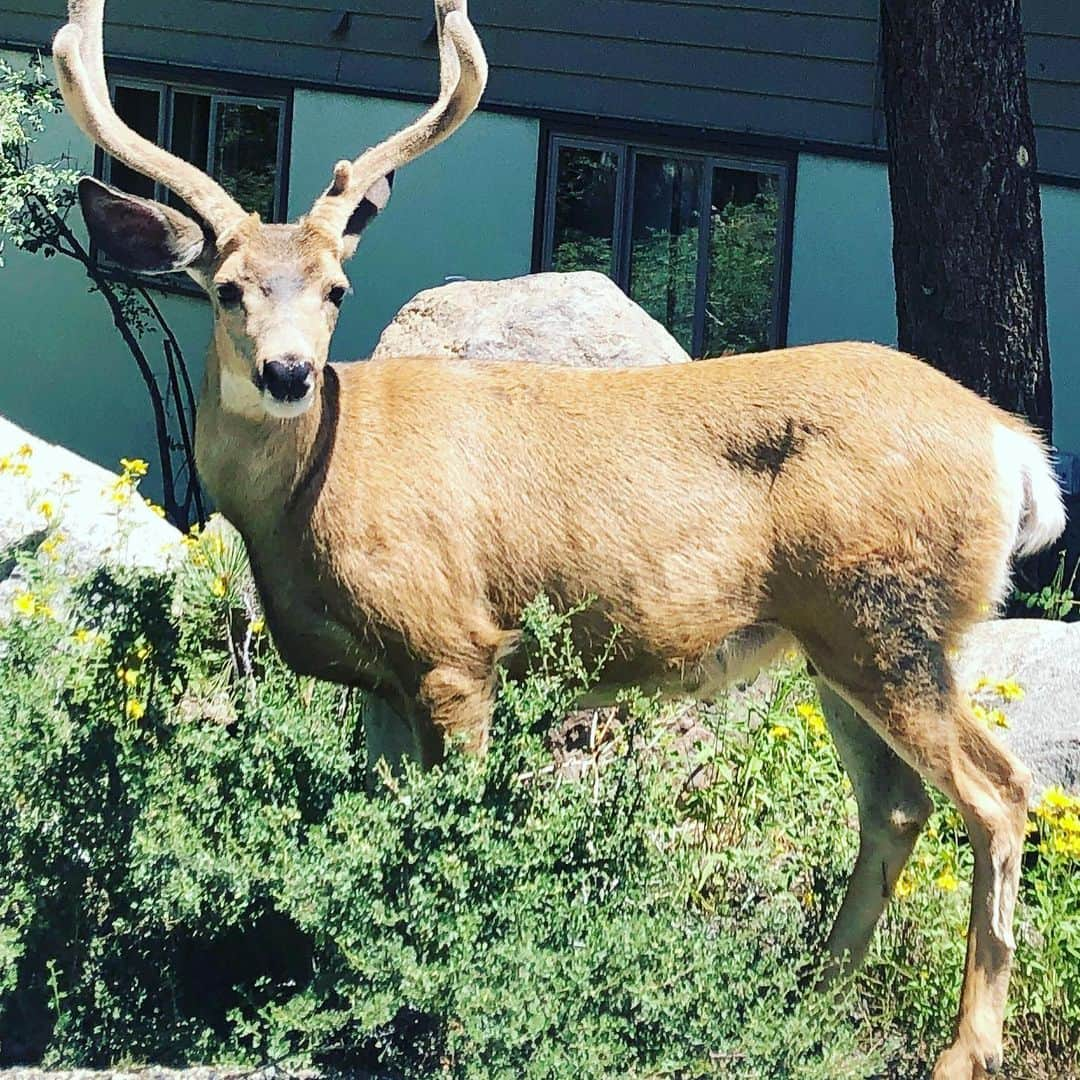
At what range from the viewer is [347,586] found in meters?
5.43

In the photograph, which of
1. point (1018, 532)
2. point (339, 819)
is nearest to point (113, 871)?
point (339, 819)

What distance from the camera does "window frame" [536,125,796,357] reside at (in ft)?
39.4

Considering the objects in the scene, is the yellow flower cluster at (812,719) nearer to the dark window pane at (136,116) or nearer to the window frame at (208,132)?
the window frame at (208,132)

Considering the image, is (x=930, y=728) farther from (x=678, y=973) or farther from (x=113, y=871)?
(x=113, y=871)

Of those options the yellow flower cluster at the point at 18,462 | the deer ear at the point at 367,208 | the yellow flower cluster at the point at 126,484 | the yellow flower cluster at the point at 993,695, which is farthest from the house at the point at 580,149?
the deer ear at the point at 367,208

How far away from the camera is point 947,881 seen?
5.55 meters

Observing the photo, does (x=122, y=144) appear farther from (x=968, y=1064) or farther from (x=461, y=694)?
(x=968, y=1064)

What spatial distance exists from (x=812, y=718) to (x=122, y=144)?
9.30ft

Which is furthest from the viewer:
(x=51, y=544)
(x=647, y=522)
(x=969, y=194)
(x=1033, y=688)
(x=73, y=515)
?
(x=969, y=194)

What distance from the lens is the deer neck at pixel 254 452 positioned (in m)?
5.49

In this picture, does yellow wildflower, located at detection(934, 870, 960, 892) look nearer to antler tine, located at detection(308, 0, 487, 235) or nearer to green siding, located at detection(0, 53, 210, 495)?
antler tine, located at detection(308, 0, 487, 235)

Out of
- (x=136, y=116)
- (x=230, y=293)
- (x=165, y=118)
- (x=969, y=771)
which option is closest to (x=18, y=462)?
(x=230, y=293)

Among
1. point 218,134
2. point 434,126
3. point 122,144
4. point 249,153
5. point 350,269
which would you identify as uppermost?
point 434,126

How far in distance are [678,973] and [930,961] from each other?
3.82ft
